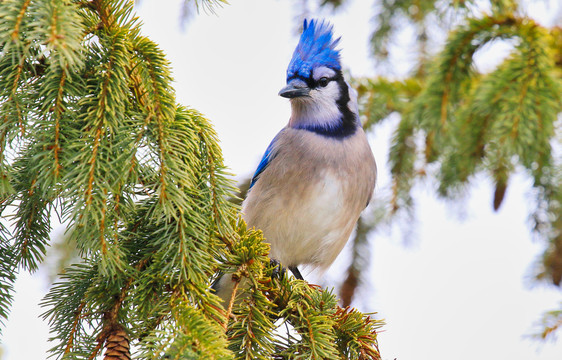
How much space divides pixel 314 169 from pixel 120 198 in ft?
4.51

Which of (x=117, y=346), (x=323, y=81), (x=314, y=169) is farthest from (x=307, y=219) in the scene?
(x=117, y=346)

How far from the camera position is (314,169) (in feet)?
8.73

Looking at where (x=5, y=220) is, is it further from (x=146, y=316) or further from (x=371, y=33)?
(x=371, y=33)

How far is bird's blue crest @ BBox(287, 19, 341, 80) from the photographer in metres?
2.83

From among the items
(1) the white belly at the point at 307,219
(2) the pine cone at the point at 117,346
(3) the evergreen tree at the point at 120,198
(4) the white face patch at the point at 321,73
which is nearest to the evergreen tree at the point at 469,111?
(4) the white face patch at the point at 321,73

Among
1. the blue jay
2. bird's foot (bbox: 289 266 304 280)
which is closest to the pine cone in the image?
the blue jay

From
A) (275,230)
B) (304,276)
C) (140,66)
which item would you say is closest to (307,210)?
(275,230)

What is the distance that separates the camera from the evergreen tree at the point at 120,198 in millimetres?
1273

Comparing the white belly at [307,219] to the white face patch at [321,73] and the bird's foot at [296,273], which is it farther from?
the white face patch at [321,73]

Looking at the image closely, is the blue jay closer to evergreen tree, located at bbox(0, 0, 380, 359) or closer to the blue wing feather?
the blue wing feather

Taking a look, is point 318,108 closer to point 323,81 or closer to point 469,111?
point 323,81

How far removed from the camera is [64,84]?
133 centimetres

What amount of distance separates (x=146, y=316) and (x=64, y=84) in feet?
1.90

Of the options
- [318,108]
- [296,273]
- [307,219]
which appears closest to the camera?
[307,219]
